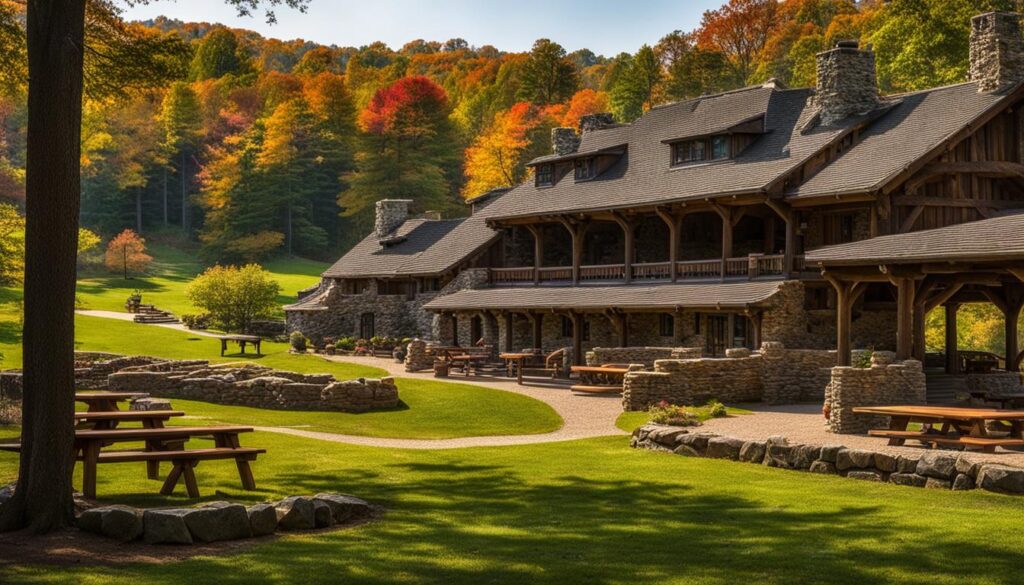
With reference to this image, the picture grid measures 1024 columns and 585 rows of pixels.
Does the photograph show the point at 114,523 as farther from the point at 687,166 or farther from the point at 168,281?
the point at 168,281

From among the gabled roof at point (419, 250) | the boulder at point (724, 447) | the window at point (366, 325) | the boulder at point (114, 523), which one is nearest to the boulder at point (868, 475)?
the boulder at point (724, 447)

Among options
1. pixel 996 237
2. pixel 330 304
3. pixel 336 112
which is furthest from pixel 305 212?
pixel 996 237

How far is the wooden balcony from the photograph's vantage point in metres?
34.8

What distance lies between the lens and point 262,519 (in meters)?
11.1

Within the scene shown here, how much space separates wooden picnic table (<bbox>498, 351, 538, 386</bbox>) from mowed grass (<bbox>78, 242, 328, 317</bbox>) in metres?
25.5

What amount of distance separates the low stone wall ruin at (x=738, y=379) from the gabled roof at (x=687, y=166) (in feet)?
21.5

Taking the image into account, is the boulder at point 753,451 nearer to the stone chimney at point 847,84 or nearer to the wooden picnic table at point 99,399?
the wooden picnic table at point 99,399

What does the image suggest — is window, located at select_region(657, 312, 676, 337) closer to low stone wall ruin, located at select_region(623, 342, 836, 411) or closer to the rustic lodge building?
the rustic lodge building

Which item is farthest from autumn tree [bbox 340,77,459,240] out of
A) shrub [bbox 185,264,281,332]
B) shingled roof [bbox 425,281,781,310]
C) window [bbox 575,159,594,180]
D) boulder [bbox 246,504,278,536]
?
boulder [bbox 246,504,278,536]

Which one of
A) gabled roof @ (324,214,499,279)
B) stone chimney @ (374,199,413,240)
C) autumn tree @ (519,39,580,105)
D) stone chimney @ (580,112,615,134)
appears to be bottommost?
gabled roof @ (324,214,499,279)

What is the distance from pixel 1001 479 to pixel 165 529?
32.5 ft

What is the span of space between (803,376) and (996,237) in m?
7.92

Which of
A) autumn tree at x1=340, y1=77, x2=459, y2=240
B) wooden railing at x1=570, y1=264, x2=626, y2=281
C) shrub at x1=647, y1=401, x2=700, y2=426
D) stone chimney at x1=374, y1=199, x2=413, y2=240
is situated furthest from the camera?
autumn tree at x1=340, y1=77, x2=459, y2=240

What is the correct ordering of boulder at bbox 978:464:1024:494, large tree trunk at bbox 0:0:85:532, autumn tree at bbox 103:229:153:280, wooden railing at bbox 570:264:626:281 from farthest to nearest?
1. autumn tree at bbox 103:229:153:280
2. wooden railing at bbox 570:264:626:281
3. boulder at bbox 978:464:1024:494
4. large tree trunk at bbox 0:0:85:532
